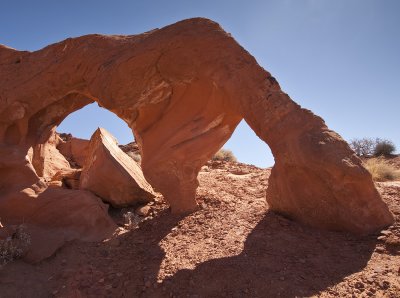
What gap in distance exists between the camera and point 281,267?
423 cm

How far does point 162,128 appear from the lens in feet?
22.2

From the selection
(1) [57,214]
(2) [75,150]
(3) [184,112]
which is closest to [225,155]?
(2) [75,150]

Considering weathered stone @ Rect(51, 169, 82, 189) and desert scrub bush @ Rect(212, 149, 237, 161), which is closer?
weathered stone @ Rect(51, 169, 82, 189)

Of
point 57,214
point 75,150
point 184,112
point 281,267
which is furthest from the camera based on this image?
point 75,150

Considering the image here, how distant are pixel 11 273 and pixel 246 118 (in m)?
3.93

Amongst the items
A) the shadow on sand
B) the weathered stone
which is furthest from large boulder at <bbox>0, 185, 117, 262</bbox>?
the weathered stone

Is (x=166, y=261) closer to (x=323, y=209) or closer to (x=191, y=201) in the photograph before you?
(x=191, y=201)

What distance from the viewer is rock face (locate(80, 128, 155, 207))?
22.7 ft

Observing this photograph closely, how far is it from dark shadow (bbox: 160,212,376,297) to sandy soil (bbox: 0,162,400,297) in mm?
11

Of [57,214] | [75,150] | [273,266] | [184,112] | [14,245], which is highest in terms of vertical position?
[184,112]

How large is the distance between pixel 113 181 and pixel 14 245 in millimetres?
2202

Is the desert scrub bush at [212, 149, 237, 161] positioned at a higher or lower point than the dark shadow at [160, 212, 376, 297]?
higher

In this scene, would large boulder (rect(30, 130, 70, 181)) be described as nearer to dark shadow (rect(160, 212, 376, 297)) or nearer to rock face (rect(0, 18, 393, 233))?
rock face (rect(0, 18, 393, 233))

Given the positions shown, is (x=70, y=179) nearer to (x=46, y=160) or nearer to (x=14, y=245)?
(x=46, y=160)
